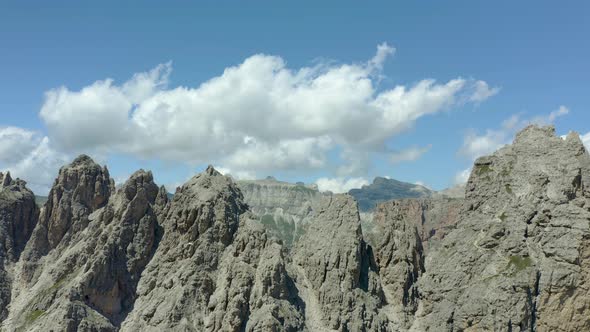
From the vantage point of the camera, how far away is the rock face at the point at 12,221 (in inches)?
4938

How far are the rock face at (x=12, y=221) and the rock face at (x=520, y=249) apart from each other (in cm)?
9581

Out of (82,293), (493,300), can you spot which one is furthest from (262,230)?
(493,300)

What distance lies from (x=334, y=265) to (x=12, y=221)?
8575cm

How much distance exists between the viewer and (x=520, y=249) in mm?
94438

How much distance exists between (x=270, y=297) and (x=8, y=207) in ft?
262

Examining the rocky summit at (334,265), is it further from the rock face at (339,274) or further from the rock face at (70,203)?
the rock face at (70,203)

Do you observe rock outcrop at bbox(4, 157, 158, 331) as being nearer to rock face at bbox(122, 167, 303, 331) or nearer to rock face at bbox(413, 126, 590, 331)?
rock face at bbox(122, 167, 303, 331)

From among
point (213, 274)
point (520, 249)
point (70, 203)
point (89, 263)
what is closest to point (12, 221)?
point (70, 203)

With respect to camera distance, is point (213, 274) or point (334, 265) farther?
point (213, 274)

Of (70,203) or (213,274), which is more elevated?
(70,203)

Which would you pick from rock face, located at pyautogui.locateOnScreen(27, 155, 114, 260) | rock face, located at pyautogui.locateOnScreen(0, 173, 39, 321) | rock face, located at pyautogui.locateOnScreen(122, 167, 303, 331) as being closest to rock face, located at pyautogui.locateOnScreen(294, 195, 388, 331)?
rock face, located at pyautogui.locateOnScreen(122, 167, 303, 331)

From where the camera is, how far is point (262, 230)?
4220 inches

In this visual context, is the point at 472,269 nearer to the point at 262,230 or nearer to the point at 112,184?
the point at 262,230

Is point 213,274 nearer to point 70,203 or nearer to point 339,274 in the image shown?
point 339,274
